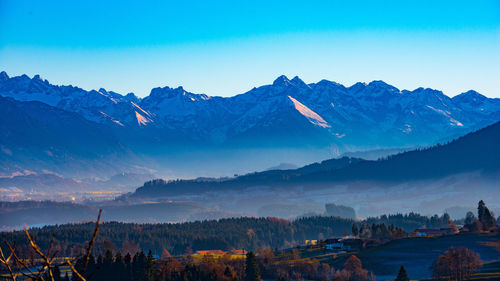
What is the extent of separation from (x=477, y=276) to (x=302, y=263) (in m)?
58.3

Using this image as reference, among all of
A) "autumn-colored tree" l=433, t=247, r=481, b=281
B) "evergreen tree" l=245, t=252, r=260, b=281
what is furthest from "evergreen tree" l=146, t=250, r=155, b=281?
"autumn-colored tree" l=433, t=247, r=481, b=281

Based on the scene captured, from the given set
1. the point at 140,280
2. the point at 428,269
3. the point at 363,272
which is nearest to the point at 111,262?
the point at 140,280

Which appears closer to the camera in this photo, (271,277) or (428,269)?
(428,269)

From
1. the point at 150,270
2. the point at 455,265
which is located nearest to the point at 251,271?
the point at 150,270

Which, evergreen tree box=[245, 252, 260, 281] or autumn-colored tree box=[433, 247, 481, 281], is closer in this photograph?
autumn-colored tree box=[433, 247, 481, 281]

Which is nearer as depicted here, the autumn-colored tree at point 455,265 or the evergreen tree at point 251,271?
the autumn-colored tree at point 455,265

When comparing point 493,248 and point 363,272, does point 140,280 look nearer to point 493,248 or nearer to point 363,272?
point 363,272

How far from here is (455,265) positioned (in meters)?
153

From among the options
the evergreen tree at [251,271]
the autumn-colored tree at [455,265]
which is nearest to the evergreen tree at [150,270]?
the evergreen tree at [251,271]

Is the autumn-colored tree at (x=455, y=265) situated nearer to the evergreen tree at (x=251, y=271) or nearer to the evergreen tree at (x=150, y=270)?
the evergreen tree at (x=251, y=271)

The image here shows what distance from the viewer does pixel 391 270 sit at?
602 feet

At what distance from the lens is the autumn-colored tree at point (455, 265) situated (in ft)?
498

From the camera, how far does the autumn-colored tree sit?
151750mm

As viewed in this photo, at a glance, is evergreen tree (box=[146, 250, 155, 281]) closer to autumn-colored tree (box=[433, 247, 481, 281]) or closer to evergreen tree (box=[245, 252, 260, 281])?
evergreen tree (box=[245, 252, 260, 281])
